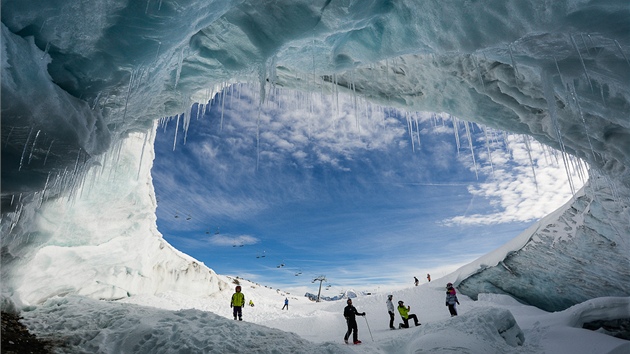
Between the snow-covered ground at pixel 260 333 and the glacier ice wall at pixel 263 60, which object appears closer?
the glacier ice wall at pixel 263 60

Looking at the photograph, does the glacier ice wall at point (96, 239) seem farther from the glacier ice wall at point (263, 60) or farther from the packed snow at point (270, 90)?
the glacier ice wall at point (263, 60)

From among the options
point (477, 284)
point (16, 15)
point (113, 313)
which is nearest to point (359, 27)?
point (16, 15)

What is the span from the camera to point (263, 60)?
5633 mm

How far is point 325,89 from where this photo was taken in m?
8.46

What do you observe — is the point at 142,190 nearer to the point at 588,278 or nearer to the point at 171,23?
the point at 171,23

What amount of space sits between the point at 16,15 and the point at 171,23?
1574 mm

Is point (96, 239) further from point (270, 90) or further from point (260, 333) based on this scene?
point (270, 90)

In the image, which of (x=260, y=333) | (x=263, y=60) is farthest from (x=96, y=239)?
(x=263, y=60)

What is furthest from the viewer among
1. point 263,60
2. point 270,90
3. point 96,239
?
point 96,239

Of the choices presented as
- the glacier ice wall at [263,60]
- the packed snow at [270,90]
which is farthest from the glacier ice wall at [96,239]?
the glacier ice wall at [263,60]

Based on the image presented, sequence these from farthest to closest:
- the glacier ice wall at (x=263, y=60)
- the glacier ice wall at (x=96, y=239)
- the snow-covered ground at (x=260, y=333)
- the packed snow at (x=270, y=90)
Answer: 1. the glacier ice wall at (x=96, y=239)
2. the snow-covered ground at (x=260, y=333)
3. the packed snow at (x=270, y=90)
4. the glacier ice wall at (x=263, y=60)

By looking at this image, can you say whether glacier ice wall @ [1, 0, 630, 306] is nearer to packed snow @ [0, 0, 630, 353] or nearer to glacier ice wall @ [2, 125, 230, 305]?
packed snow @ [0, 0, 630, 353]

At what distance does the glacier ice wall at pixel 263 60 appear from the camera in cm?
384

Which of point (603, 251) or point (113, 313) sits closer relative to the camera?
point (113, 313)
